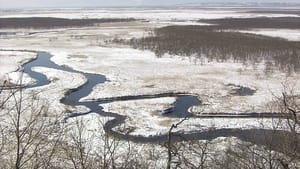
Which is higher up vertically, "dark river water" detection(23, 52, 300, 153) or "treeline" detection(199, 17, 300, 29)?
"dark river water" detection(23, 52, 300, 153)

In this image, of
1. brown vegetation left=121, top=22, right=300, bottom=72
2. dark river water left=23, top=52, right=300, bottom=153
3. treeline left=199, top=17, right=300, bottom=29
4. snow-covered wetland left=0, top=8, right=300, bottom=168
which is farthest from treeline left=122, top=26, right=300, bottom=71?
treeline left=199, top=17, right=300, bottom=29

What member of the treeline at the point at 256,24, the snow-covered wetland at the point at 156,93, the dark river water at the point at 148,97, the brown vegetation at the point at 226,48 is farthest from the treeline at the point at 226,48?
the treeline at the point at 256,24

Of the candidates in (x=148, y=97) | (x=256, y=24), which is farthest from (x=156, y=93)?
(x=256, y=24)

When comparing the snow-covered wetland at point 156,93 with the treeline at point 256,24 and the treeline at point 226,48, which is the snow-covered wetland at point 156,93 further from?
the treeline at point 256,24

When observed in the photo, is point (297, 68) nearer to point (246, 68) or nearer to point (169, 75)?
point (246, 68)

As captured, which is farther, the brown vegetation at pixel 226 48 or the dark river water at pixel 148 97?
the brown vegetation at pixel 226 48

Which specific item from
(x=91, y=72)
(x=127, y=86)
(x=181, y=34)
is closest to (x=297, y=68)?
(x=127, y=86)

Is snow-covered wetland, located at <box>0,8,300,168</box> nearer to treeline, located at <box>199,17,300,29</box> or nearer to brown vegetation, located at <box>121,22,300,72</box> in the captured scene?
brown vegetation, located at <box>121,22,300,72</box>

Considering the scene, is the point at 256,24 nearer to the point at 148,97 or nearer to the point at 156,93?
the point at 156,93
